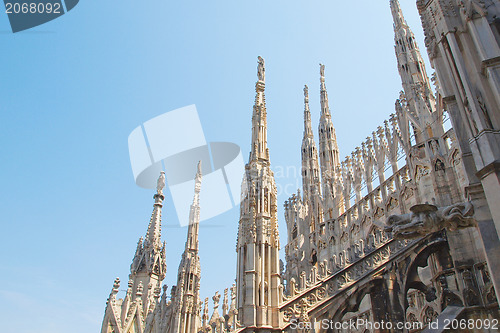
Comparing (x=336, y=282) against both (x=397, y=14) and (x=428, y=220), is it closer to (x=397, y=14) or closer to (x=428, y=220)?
(x=428, y=220)

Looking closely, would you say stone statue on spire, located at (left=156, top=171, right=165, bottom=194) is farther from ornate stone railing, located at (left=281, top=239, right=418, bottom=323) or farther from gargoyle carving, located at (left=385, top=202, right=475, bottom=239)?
gargoyle carving, located at (left=385, top=202, right=475, bottom=239)

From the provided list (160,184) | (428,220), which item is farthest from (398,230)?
(160,184)

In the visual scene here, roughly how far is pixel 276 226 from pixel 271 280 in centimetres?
173

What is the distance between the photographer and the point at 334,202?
23344mm

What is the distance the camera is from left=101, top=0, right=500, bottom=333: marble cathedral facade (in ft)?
21.0

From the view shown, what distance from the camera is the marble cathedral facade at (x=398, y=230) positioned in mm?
6410

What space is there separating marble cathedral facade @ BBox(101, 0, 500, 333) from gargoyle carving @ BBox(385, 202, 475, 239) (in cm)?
2

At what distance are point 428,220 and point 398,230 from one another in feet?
1.71

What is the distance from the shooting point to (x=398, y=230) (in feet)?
20.9

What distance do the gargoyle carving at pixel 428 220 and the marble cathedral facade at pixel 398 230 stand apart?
0.02m

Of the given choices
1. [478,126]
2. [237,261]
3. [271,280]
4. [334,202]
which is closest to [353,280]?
[271,280]

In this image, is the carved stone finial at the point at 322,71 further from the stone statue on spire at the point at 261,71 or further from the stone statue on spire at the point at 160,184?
the stone statue on spire at the point at 261,71

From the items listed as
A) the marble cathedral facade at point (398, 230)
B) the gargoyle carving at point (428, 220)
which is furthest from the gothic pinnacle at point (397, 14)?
the gargoyle carving at point (428, 220)

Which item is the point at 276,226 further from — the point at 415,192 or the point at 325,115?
the point at 325,115
